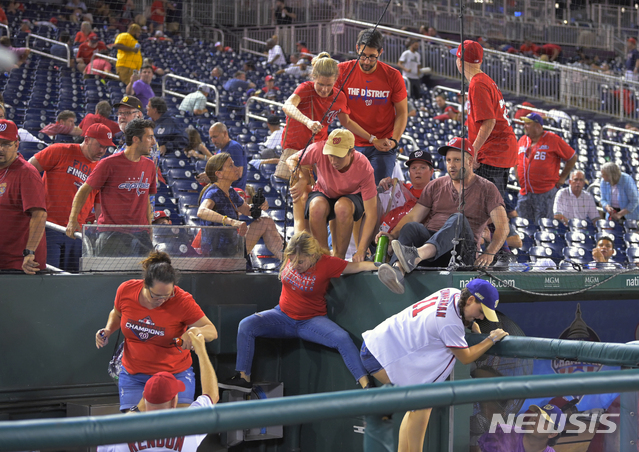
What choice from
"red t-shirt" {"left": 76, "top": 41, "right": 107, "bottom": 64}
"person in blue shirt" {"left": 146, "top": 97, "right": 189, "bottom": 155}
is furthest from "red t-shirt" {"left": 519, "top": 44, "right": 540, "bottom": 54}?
"person in blue shirt" {"left": 146, "top": 97, "right": 189, "bottom": 155}

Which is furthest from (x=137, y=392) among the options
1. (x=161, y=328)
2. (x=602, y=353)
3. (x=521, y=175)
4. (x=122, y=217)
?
(x=521, y=175)

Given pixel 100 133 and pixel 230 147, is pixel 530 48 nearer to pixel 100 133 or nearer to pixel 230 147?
pixel 230 147

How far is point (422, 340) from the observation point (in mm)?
4719

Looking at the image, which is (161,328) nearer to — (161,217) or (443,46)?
(161,217)

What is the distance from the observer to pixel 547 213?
9.75m

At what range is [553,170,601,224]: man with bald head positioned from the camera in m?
10.1

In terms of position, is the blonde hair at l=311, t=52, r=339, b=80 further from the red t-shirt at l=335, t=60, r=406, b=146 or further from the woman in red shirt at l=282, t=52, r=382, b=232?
the red t-shirt at l=335, t=60, r=406, b=146

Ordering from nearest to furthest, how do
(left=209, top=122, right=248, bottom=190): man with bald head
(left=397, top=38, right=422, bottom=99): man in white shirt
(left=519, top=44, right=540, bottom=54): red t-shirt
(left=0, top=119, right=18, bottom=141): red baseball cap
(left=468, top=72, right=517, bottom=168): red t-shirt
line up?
(left=0, top=119, right=18, bottom=141): red baseball cap
(left=468, top=72, right=517, bottom=168): red t-shirt
(left=209, top=122, right=248, bottom=190): man with bald head
(left=397, top=38, right=422, bottom=99): man in white shirt
(left=519, top=44, right=540, bottom=54): red t-shirt

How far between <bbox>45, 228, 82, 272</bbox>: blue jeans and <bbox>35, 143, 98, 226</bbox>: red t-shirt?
170 millimetres

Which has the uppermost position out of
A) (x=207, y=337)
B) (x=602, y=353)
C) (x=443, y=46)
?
(x=443, y=46)

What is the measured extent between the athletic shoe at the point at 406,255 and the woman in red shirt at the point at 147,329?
129cm

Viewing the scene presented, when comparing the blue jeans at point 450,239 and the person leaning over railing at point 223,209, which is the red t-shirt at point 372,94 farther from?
the blue jeans at point 450,239

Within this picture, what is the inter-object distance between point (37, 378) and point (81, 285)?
2.28ft

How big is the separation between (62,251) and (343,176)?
90.3 inches
